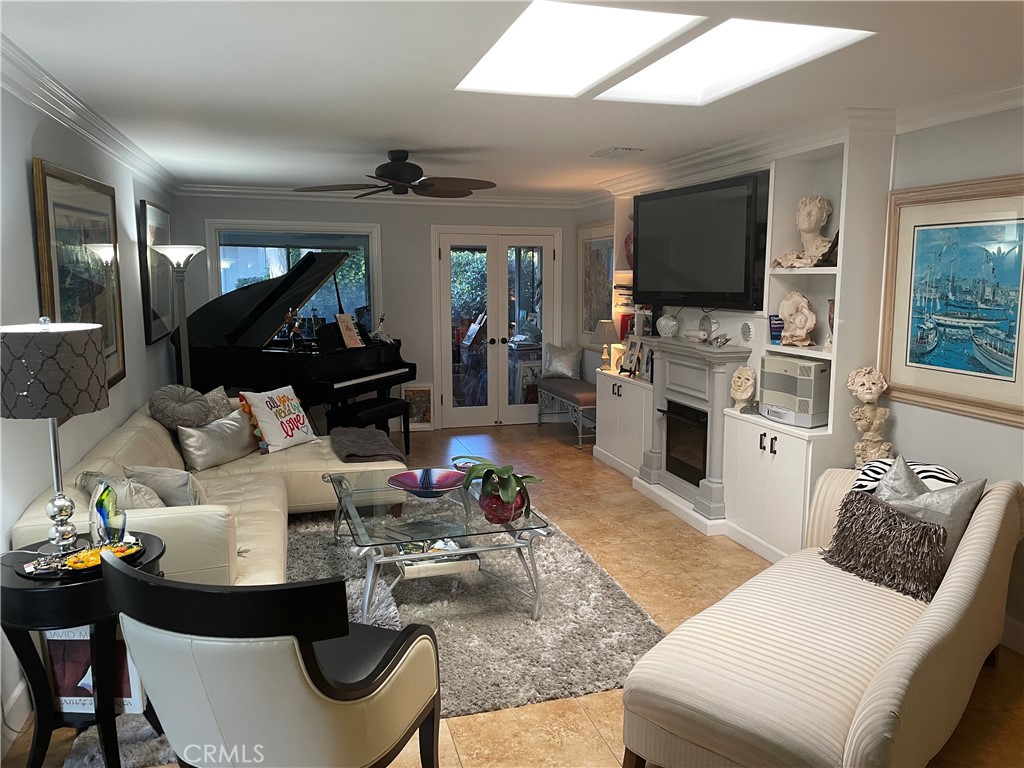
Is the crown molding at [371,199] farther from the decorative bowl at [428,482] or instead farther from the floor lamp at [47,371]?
the floor lamp at [47,371]

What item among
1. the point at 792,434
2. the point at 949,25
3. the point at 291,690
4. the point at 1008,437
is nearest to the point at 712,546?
the point at 792,434

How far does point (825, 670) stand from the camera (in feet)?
7.06

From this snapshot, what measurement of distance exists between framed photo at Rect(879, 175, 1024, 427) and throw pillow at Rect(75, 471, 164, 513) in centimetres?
346

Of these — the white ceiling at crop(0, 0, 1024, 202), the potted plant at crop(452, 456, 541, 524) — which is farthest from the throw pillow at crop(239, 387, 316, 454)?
the potted plant at crop(452, 456, 541, 524)

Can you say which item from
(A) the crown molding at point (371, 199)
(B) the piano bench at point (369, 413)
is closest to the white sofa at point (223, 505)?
(B) the piano bench at point (369, 413)

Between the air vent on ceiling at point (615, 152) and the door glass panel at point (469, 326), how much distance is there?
9.13 ft

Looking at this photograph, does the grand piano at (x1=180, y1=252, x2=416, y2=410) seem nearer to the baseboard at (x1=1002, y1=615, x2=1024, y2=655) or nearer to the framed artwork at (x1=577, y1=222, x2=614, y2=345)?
the framed artwork at (x1=577, y1=222, x2=614, y2=345)

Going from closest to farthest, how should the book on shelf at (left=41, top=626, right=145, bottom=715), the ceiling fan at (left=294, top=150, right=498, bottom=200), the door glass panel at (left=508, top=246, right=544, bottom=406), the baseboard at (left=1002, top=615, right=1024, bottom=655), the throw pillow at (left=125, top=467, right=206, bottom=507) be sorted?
the book on shelf at (left=41, top=626, right=145, bottom=715) < the throw pillow at (left=125, top=467, right=206, bottom=507) < the baseboard at (left=1002, top=615, right=1024, bottom=655) < the ceiling fan at (left=294, top=150, right=498, bottom=200) < the door glass panel at (left=508, top=246, right=544, bottom=406)

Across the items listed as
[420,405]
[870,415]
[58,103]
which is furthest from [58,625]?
[420,405]

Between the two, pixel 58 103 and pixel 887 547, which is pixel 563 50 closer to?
pixel 58 103

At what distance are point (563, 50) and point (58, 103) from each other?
2137 millimetres

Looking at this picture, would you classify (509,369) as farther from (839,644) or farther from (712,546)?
(839,644)

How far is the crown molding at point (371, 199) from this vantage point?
21.3 feet

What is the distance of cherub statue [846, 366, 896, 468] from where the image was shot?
369 cm
